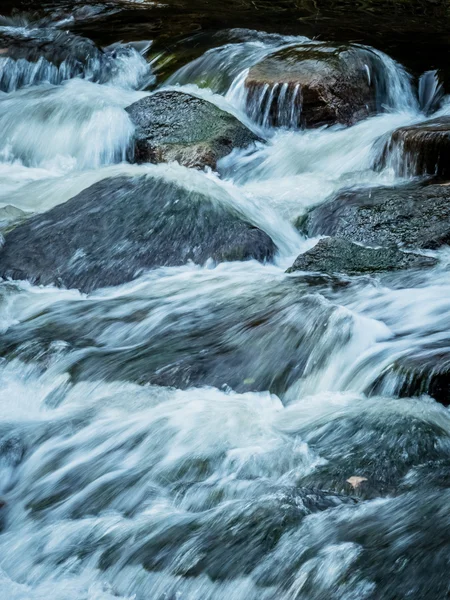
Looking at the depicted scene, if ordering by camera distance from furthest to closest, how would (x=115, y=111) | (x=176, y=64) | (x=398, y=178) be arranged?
Result: (x=176, y=64), (x=115, y=111), (x=398, y=178)

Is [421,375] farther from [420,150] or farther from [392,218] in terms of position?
[420,150]

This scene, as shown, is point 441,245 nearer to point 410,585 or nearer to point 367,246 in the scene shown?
point 367,246

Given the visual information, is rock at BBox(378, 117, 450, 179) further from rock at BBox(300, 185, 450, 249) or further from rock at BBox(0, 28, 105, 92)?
rock at BBox(0, 28, 105, 92)

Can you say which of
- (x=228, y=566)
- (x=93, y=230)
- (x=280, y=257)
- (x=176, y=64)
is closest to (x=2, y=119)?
(x=176, y=64)

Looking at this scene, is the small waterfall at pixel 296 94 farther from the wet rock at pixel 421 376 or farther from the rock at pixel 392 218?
the wet rock at pixel 421 376

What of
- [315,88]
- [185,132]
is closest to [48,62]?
[185,132]

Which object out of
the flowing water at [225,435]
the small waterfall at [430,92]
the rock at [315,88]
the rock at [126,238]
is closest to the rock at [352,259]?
the flowing water at [225,435]

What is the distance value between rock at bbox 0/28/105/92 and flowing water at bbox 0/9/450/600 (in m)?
3.28

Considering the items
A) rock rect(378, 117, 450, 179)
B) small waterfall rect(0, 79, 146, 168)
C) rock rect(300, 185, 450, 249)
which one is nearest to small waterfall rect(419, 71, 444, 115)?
rock rect(378, 117, 450, 179)

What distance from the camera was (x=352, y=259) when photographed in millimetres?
5801

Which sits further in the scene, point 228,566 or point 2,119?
point 2,119

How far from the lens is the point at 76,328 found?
5.45 m

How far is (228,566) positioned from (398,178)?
480 centimetres

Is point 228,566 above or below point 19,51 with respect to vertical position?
below
